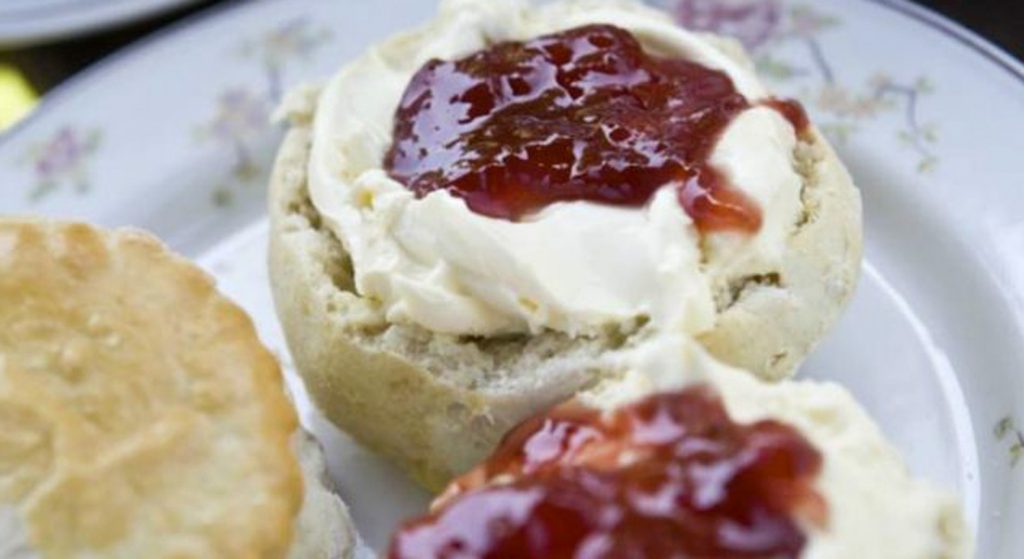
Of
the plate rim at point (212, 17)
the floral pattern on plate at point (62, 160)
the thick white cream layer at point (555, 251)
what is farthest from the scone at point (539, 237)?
the floral pattern on plate at point (62, 160)

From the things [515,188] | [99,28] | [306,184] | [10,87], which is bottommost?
[10,87]

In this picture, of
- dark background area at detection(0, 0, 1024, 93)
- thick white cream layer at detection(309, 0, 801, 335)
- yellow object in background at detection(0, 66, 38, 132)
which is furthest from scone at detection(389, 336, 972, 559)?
yellow object in background at detection(0, 66, 38, 132)

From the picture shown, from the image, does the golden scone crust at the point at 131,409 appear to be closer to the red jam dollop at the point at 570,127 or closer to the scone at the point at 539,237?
the scone at the point at 539,237

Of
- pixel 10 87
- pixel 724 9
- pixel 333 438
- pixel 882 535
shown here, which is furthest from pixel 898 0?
pixel 10 87

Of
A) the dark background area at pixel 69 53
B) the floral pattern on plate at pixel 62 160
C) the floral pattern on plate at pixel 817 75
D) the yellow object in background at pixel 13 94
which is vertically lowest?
the yellow object in background at pixel 13 94

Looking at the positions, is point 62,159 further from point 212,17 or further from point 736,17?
point 736,17

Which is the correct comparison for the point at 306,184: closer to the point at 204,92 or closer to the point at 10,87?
the point at 204,92
